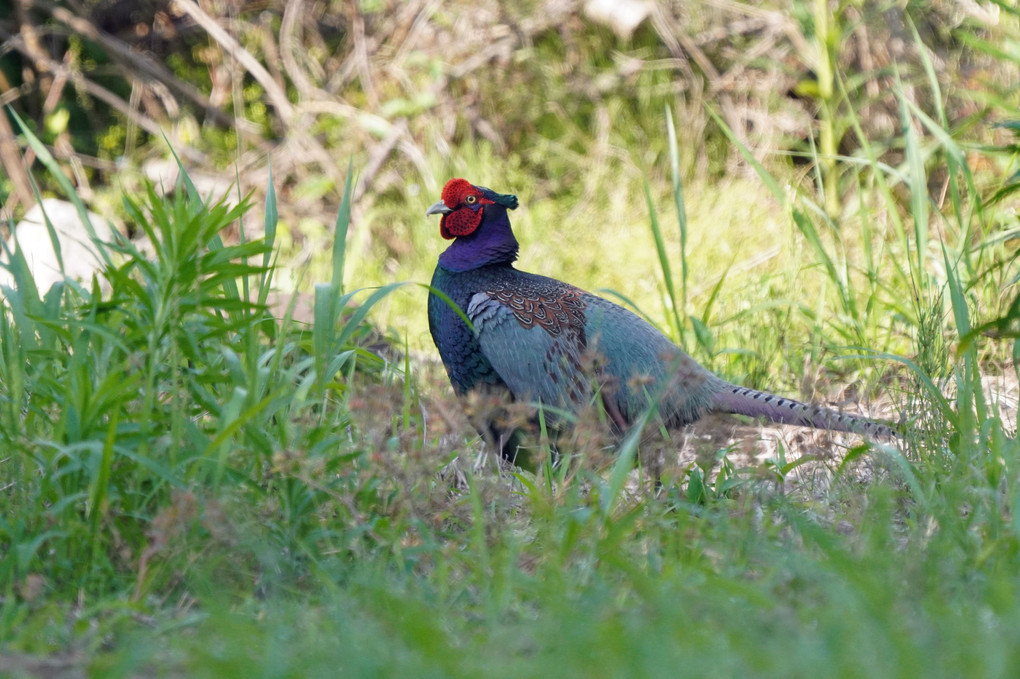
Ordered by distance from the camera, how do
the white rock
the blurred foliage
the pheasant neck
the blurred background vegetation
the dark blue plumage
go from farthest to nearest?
1. the blurred foliage
2. the blurred background vegetation
3. the white rock
4. the pheasant neck
5. the dark blue plumage

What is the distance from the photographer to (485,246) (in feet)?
11.2

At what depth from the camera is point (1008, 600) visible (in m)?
1.58

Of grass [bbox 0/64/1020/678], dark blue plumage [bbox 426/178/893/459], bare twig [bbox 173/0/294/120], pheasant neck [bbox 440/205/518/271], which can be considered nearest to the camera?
grass [bbox 0/64/1020/678]

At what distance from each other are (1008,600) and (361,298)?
392cm

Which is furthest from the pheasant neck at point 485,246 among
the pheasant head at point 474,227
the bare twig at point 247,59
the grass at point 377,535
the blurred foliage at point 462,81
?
the bare twig at point 247,59

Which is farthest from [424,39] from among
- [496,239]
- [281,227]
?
[496,239]

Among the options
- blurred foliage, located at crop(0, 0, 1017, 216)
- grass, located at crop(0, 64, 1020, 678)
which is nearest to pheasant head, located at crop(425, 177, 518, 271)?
grass, located at crop(0, 64, 1020, 678)

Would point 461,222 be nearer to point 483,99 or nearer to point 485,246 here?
point 485,246

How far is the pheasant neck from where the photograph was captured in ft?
11.2

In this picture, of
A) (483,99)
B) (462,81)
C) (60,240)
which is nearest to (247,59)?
(462,81)

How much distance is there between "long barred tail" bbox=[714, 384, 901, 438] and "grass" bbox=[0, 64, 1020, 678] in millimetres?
111

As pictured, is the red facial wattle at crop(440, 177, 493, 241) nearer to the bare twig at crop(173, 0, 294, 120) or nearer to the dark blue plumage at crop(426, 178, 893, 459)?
the dark blue plumage at crop(426, 178, 893, 459)

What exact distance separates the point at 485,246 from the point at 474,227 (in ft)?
0.25

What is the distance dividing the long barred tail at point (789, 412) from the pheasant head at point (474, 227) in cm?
88
